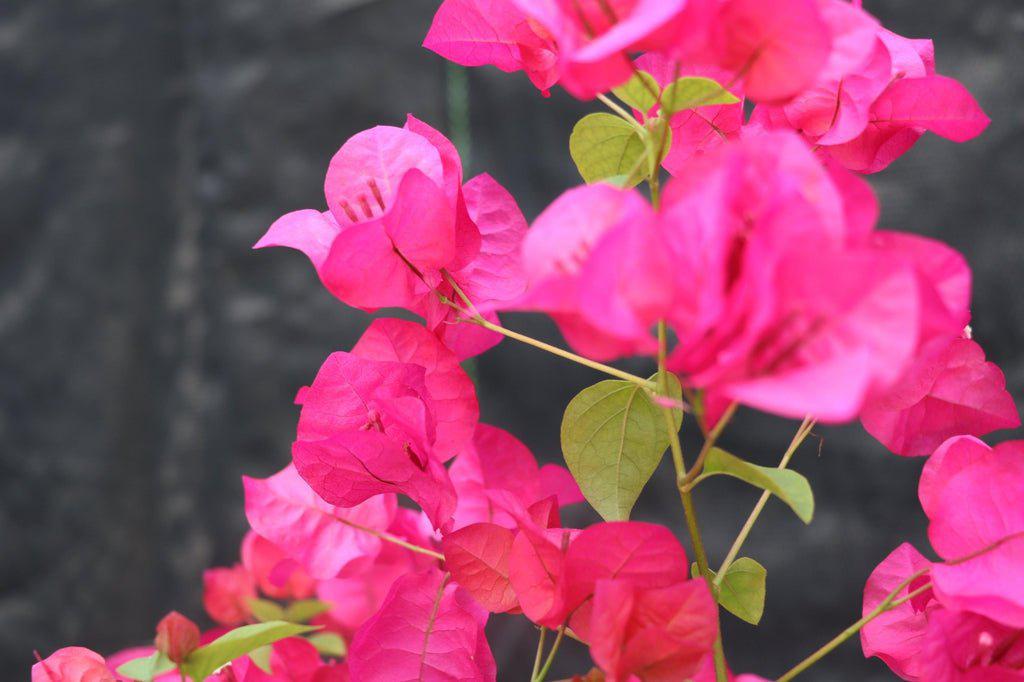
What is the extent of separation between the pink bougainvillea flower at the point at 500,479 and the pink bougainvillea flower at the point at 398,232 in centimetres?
8

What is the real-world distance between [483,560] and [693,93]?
0.78 feet

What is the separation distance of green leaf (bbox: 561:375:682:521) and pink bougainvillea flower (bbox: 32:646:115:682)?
0.28 m

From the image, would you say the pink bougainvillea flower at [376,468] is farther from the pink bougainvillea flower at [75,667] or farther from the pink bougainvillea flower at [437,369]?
the pink bougainvillea flower at [75,667]

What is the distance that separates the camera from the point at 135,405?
1.55 m

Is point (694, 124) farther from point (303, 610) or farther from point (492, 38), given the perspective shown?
point (303, 610)

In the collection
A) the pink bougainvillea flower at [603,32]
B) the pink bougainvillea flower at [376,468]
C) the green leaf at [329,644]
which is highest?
the pink bougainvillea flower at [603,32]

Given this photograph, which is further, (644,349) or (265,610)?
(265,610)

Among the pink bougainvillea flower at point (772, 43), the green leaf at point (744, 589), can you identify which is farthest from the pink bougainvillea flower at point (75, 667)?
the pink bougainvillea flower at point (772, 43)

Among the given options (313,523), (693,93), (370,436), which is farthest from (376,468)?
(693,93)

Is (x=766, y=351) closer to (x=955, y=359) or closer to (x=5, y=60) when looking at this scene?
(x=955, y=359)

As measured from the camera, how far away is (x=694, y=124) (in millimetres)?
489

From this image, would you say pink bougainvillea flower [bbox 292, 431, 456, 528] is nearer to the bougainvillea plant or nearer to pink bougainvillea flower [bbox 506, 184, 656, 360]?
the bougainvillea plant

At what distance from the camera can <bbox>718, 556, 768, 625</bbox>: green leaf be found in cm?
43

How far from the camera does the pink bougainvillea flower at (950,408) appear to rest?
0.46 metres
